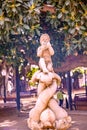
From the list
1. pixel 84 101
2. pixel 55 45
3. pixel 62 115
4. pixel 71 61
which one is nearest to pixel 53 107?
pixel 62 115

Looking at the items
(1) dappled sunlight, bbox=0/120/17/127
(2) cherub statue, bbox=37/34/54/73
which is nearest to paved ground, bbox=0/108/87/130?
(1) dappled sunlight, bbox=0/120/17/127

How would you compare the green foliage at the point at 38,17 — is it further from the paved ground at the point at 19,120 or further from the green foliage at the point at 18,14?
the paved ground at the point at 19,120

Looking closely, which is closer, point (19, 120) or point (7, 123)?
point (7, 123)

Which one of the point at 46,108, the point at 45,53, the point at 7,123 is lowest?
the point at 7,123

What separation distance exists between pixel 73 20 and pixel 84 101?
9251 millimetres

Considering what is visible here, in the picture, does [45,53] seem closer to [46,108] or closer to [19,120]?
[46,108]

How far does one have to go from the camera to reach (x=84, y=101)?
Result: 15055mm

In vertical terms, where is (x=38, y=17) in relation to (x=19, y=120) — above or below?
above

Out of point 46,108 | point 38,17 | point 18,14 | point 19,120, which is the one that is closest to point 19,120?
point 19,120

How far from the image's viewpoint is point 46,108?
17.8ft

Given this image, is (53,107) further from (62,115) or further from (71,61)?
(71,61)

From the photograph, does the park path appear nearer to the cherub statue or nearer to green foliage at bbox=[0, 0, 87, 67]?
green foliage at bbox=[0, 0, 87, 67]

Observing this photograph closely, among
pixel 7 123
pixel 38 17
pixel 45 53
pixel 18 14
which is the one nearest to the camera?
pixel 45 53

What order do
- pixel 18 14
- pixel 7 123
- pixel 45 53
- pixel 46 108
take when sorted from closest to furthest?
1. pixel 46 108
2. pixel 45 53
3. pixel 18 14
4. pixel 7 123
